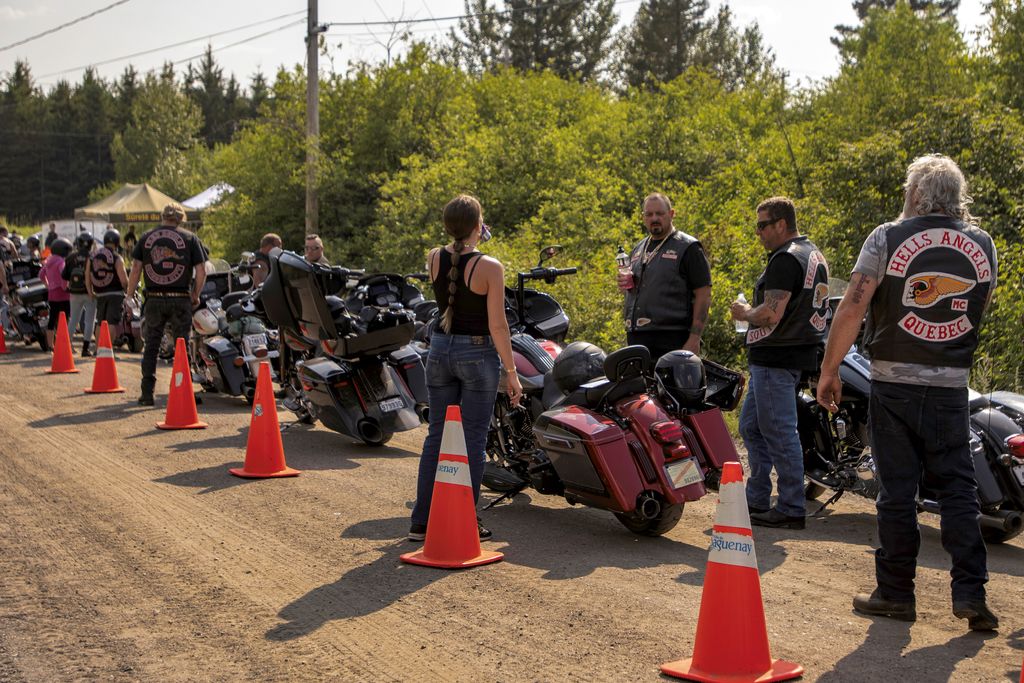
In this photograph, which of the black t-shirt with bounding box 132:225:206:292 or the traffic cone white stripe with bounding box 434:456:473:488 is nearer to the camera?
the traffic cone white stripe with bounding box 434:456:473:488

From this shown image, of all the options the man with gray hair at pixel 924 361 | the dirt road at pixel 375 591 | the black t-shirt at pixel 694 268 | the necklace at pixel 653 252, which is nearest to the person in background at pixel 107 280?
the dirt road at pixel 375 591

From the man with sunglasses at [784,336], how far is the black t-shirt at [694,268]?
0.68 m

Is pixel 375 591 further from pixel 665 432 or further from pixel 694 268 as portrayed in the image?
pixel 694 268

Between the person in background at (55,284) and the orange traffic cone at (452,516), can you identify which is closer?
the orange traffic cone at (452,516)

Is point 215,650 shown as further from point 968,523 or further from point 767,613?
point 968,523

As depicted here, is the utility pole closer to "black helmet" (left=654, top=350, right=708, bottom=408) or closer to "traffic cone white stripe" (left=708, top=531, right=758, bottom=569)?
"black helmet" (left=654, top=350, right=708, bottom=408)

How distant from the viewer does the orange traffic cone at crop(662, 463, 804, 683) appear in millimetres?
4348

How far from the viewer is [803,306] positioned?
708 cm

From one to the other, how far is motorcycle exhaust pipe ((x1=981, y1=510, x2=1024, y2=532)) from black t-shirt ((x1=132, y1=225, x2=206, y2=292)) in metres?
8.64

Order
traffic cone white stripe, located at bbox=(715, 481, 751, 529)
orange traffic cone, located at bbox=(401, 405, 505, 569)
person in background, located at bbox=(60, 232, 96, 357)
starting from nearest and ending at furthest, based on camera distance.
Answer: traffic cone white stripe, located at bbox=(715, 481, 751, 529) → orange traffic cone, located at bbox=(401, 405, 505, 569) → person in background, located at bbox=(60, 232, 96, 357)

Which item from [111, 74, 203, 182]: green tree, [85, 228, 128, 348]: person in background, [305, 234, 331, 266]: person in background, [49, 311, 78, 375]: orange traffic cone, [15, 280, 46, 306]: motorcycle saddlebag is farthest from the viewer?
[111, 74, 203, 182]: green tree

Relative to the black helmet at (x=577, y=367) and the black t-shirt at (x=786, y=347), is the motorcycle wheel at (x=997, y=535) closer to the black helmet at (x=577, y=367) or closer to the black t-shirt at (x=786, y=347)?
the black t-shirt at (x=786, y=347)

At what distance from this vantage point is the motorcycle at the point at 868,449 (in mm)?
6496

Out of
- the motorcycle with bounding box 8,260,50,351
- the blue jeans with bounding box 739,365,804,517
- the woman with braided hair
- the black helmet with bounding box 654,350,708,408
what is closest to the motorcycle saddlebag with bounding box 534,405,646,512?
the woman with braided hair
